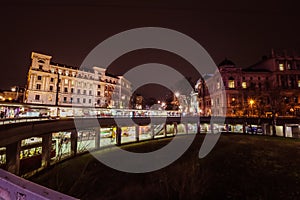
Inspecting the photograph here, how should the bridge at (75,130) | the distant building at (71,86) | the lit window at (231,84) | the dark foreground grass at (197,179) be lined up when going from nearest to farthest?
the dark foreground grass at (197,179)
the bridge at (75,130)
the distant building at (71,86)
the lit window at (231,84)

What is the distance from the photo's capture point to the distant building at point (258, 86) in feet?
166

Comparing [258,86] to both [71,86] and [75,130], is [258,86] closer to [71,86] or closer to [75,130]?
[75,130]

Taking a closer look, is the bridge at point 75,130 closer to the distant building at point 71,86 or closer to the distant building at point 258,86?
the distant building at point 258,86

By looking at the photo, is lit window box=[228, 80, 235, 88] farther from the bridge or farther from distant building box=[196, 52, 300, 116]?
the bridge

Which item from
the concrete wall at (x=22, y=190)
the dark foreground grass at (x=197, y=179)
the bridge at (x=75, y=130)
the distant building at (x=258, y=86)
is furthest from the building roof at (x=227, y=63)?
the concrete wall at (x=22, y=190)

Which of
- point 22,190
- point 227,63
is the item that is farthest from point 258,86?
point 22,190

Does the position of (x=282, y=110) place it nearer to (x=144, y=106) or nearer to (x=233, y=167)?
(x=233, y=167)

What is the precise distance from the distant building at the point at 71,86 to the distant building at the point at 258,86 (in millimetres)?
42469

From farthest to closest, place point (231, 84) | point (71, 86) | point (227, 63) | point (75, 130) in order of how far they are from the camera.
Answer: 1. point (71, 86)
2. point (227, 63)
3. point (231, 84)
4. point (75, 130)

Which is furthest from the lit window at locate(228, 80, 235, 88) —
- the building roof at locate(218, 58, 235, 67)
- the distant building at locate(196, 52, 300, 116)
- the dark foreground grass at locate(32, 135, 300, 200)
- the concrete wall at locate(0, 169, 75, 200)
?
the concrete wall at locate(0, 169, 75, 200)

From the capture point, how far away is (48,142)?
71.0 feet

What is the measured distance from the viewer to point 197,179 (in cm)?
1677

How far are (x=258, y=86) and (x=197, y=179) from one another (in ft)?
171

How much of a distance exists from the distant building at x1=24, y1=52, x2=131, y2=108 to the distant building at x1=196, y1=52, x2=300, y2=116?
42.5m
